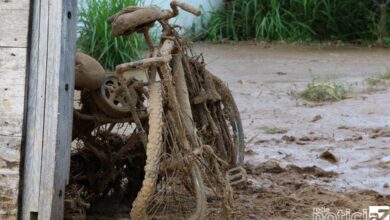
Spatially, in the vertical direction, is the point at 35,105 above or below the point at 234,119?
above

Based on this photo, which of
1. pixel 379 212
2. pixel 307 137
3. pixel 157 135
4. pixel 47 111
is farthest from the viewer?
pixel 307 137

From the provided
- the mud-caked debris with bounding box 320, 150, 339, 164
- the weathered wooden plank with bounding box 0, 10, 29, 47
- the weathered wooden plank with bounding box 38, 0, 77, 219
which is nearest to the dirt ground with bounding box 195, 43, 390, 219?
the mud-caked debris with bounding box 320, 150, 339, 164

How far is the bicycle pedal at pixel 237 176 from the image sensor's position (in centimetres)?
463

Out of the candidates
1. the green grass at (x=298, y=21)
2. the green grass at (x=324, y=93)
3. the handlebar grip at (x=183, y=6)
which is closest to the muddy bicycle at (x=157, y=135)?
the handlebar grip at (x=183, y=6)

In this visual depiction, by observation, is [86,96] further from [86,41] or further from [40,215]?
[86,41]

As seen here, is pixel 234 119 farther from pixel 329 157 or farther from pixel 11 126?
pixel 11 126

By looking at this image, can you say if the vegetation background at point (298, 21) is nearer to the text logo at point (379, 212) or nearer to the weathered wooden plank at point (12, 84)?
the text logo at point (379, 212)

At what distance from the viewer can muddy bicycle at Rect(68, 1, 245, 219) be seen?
3775 millimetres

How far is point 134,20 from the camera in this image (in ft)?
12.9

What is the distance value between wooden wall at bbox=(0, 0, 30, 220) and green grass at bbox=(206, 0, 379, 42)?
8477mm

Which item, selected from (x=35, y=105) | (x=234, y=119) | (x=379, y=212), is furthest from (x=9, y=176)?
(x=379, y=212)

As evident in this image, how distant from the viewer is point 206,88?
4.62 meters

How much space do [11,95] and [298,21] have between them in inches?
353

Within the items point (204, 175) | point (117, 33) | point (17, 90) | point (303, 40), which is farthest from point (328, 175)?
point (303, 40)
